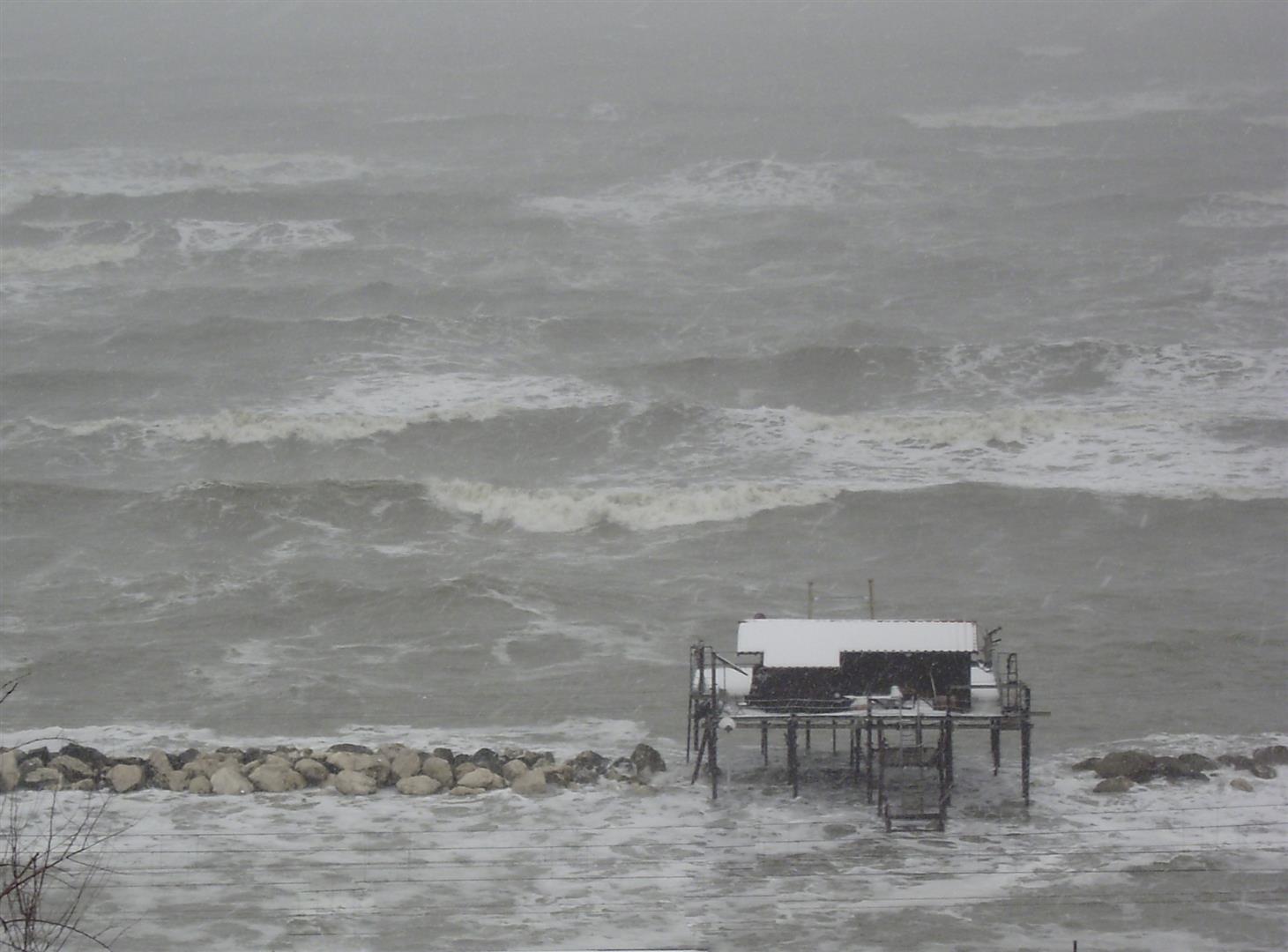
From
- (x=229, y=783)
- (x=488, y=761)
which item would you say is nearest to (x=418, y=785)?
(x=488, y=761)

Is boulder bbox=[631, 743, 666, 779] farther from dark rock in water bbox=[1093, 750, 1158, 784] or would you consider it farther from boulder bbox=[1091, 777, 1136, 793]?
dark rock in water bbox=[1093, 750, 1158, 784]

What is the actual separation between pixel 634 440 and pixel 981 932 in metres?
30.6

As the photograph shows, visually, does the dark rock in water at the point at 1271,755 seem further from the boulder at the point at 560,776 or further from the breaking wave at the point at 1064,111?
the breaking wave at the point at 1064,111

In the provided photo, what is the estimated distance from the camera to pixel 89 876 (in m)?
28.8

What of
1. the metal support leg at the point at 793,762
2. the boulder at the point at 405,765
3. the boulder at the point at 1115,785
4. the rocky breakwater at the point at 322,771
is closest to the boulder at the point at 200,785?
the rocky breakwater at the point at 322,771

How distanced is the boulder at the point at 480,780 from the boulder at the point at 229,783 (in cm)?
370

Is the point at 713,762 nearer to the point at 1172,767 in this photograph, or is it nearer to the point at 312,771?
the point at 312,771

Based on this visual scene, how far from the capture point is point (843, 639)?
3125cm

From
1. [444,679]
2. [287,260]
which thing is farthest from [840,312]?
[444,679]

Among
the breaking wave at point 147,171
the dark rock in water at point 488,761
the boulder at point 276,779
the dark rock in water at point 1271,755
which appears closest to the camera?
the boulder at point 276,779

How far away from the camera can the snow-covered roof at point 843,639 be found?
3089cm

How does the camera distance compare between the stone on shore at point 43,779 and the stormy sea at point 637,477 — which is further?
the stone on shore at point 43,779

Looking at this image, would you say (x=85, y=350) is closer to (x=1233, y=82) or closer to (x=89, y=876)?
(x=89, y=876)

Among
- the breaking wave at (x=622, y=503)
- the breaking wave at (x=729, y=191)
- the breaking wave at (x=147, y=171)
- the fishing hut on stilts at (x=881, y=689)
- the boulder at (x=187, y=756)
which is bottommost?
the boulder at (x=187, y=756)
